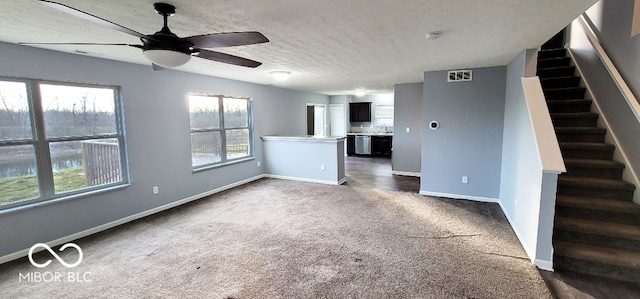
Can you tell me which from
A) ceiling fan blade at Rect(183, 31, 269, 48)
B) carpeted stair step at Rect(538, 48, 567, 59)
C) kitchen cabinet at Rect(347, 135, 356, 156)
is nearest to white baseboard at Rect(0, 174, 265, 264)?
ceiling fan blade at Rect(183, 31, 269, 48)

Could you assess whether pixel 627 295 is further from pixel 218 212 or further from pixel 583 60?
pixel 218 212

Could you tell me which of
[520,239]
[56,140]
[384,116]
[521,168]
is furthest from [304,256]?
[384,116]

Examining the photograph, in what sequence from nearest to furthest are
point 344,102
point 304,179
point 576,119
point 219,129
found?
1. point 576,119
2. point 219,129
3. point 304,179
4. point 344,102

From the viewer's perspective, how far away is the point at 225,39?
1847 mm

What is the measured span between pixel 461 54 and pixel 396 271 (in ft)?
8.73

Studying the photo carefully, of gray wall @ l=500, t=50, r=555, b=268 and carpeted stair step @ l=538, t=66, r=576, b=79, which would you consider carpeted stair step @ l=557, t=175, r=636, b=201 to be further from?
carpeted stair step @ l=538, t=66, r=576, b=79

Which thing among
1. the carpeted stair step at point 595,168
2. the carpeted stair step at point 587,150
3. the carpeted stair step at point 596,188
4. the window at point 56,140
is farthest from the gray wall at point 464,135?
the window at point 56,140

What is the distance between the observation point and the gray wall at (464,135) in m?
4.25

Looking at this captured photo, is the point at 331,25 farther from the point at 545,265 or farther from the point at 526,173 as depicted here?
the point at 545,265

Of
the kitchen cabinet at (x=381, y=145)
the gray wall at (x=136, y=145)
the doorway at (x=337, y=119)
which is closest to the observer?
the gray wall at (x=136, y=145)

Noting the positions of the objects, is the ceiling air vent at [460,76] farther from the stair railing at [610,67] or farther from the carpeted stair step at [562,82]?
the stair railing at [610,67]

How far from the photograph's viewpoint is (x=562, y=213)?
2.83 m

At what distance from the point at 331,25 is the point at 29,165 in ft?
11.4

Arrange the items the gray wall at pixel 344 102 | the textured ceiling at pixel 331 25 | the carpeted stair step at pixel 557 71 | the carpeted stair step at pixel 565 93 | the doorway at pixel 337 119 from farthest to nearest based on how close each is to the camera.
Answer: the doorway at pixel 337 119
the gray wall at pixel 344 102
the carpeted stair step at pixel 557 71
the carpeted stair step at pixel 565 93
the textured ceiling at pixel 331 25
